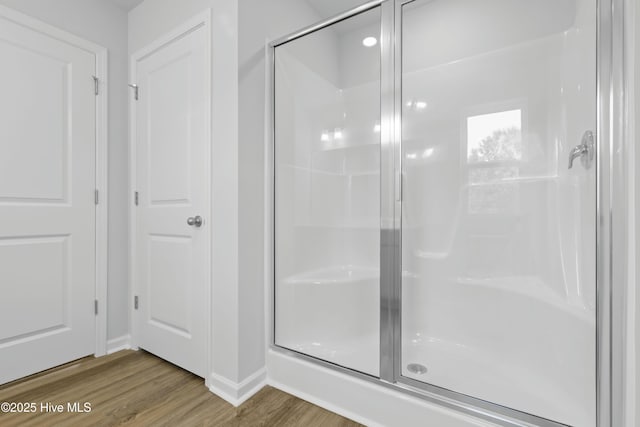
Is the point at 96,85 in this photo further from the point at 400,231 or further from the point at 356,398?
the point at 356,398

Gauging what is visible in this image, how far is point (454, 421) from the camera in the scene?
1158 mm

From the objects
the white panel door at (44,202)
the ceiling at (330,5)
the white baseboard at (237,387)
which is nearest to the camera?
the white baseboard at (237,387)

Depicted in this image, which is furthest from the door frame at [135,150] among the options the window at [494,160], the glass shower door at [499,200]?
the window at [494,160]

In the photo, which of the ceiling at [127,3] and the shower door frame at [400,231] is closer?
the shower door frame at [400,231]

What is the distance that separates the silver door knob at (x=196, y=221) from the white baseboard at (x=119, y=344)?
1128 millimetres

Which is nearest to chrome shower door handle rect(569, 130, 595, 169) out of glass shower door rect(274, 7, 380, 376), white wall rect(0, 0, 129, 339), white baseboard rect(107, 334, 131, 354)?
glass shower door rect(274, 7, 380, 376)

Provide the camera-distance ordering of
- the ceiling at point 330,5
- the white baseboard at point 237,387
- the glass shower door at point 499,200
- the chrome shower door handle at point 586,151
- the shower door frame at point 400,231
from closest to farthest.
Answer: the shower door frame at point 400,231 < the chrome shower door handle at point 586,151 < the glass shower door at point 499,200 < the white baseboard at point 237,387 < the ceiling at point 330,5

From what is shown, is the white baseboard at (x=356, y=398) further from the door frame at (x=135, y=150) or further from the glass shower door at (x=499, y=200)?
the door frame at (x=135, y=150)

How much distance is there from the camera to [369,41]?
1.63 meters

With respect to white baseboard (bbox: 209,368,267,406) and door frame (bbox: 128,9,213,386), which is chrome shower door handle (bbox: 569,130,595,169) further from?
white baseboard (bbox: 209,368,267,406)

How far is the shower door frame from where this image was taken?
908 mm

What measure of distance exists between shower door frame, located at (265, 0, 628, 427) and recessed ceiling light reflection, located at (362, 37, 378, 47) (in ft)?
0.55

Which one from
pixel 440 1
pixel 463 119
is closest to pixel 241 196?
pixel 463 119

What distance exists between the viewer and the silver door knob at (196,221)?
1.66 m
